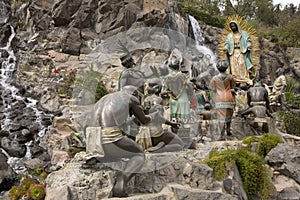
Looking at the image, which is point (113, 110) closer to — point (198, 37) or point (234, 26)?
point (234, 26)

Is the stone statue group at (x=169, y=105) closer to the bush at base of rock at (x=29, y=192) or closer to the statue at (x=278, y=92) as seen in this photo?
the statue at (x=278, y=92)

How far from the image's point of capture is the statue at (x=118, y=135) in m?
3.95

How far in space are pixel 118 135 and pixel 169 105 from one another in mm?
4103

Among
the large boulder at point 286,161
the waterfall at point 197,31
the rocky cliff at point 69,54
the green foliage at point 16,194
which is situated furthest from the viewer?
the waterfall at point 197,31

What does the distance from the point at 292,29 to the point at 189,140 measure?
89.4 feet

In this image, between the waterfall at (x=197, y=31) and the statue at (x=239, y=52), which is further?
the waterfall at (x=197, y=31)

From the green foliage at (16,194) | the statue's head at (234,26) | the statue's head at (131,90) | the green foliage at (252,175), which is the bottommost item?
the green foliage at (16,194)

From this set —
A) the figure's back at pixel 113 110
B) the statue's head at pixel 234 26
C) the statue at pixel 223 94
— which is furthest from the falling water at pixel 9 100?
the statue's head at pixel 234 26

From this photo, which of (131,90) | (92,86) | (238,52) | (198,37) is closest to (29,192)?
(131,90)

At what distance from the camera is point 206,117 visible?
732 centimetres

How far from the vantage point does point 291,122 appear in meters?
11.8

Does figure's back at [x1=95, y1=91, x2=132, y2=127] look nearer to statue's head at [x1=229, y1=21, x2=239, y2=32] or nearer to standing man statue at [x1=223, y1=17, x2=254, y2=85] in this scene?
standing man statue at [x1=223, y1=17, x2=254, y2=85]

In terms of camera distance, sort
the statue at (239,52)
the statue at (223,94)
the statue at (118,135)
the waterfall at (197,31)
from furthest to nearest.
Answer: the waterfall at (197,31) < the statue at (239,52) < the statue at (223,94) < the statue at (118,135)

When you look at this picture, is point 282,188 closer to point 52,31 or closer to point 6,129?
point 6,129
